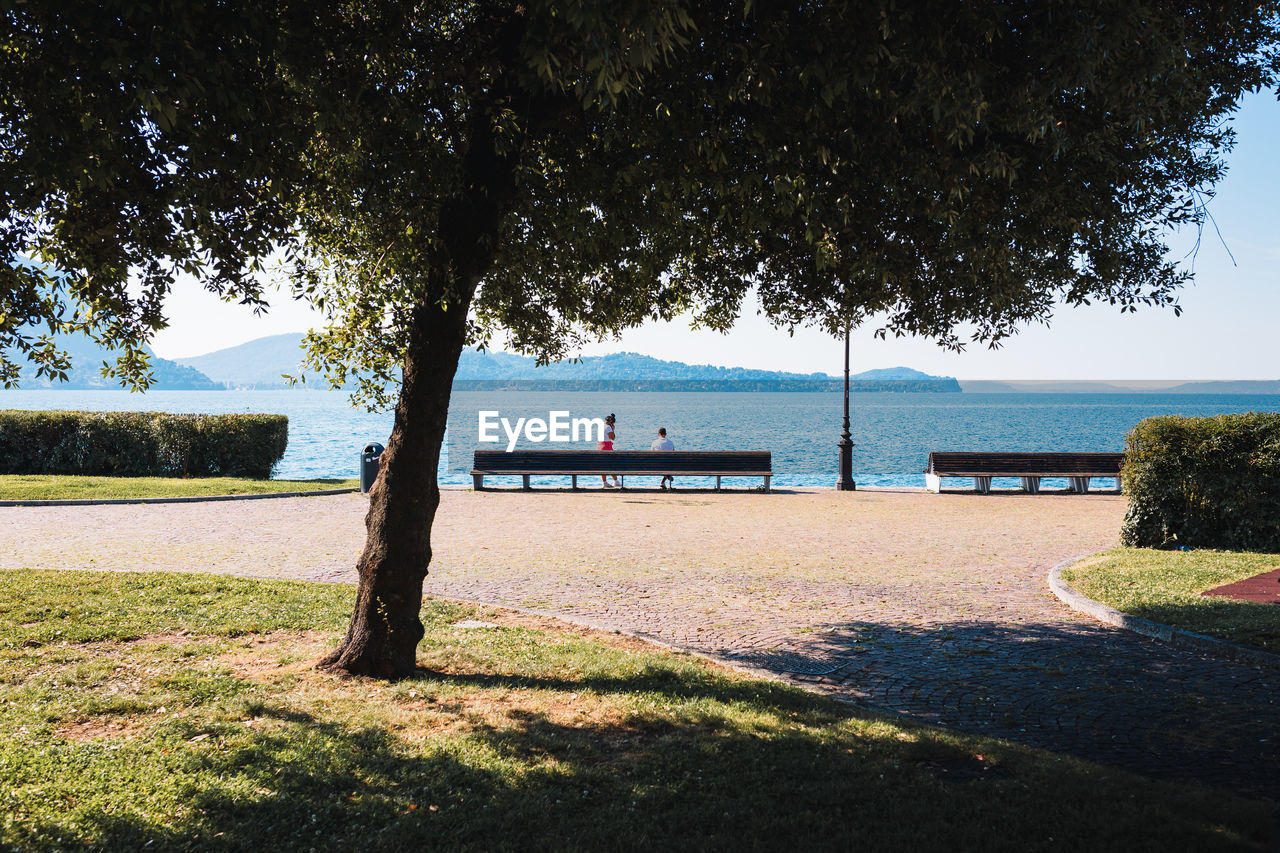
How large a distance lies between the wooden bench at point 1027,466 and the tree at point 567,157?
15407 millimetres

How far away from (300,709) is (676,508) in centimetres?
1321

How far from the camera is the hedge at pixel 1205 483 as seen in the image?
1164 cm

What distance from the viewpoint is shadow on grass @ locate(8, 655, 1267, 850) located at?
396 centimetres

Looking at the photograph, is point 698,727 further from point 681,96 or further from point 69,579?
point 69,579

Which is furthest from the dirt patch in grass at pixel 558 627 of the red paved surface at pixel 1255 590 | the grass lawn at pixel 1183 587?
the red paved surface at pixel 1255 590

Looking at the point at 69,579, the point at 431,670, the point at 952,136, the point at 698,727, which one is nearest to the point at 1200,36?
the point at 952,136

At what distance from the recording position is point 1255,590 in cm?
921

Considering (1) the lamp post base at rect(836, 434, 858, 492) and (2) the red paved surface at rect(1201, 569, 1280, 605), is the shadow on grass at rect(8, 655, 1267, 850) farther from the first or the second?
(1) the lamp post base at rect(836, 434, 858, 492)

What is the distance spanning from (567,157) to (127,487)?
56.0ft

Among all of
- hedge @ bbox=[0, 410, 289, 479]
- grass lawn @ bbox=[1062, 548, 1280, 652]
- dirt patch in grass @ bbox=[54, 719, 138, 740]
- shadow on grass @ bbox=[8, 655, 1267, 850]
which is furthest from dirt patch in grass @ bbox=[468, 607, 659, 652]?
hedge @ bbox=[0, 410, 289, 479]

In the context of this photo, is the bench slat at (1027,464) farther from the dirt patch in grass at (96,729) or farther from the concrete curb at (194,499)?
the dirt patch in grass at (96,729)

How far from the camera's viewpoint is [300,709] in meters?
5.75

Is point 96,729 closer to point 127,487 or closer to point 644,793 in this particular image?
point 644,793

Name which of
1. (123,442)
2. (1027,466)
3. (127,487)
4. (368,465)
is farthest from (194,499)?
(1027,466)
